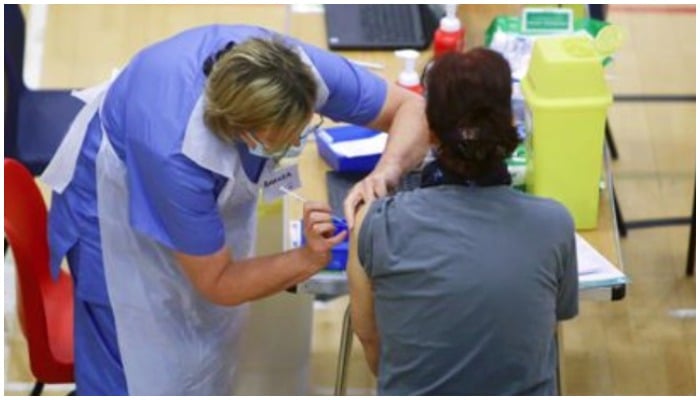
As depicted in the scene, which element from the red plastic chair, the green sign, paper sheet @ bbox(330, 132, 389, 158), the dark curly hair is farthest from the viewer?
the green sign

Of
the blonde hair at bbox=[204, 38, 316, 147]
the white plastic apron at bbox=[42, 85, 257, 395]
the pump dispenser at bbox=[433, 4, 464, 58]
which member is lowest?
the white plastic apron at bbox=[42, 85, 257, 395]

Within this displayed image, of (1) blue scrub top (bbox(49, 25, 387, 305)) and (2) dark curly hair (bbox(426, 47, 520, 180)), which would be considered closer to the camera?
(2) dark curly hair (bbox(426, 47, 520, 180))

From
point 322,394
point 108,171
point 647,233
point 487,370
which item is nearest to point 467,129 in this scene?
point 487,370

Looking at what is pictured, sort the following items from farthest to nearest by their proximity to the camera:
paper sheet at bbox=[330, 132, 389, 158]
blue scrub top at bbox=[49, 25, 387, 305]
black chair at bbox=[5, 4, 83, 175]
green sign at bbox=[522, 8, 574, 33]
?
black chair at bbox=[5, 4, 83, 175] → green sign at bbox=[522, 8, 574, 33] → paper sheet at bbox=[330, 132, 389, 158] → blue scrub top at bbox=[49, 25, 387, 305]

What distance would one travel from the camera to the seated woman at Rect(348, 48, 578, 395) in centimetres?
193

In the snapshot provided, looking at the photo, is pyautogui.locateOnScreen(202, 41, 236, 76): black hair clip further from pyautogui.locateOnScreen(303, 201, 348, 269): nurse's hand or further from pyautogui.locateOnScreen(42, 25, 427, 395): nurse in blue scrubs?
pyautogui.locateOnScreen(303, 201, 348, 269): nurse's hand

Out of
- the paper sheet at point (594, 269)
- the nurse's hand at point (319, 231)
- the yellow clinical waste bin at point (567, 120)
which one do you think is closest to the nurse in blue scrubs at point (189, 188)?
the nurse's hand at point (319, 231)

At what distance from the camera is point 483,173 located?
6.45 feet

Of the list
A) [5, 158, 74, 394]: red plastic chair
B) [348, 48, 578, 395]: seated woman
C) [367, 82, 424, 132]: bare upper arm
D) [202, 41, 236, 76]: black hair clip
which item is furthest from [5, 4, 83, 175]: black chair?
[348, 48, 578, 395]: seated woman

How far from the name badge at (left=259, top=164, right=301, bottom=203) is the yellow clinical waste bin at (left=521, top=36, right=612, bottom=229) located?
428mm

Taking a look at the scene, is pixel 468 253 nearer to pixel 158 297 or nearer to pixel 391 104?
pixel 391 104

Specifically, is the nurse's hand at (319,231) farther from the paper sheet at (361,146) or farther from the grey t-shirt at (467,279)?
the paper sheet at (361,146)

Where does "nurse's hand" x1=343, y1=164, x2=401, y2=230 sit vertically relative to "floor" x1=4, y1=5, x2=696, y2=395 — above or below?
above

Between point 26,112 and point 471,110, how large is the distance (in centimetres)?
169
